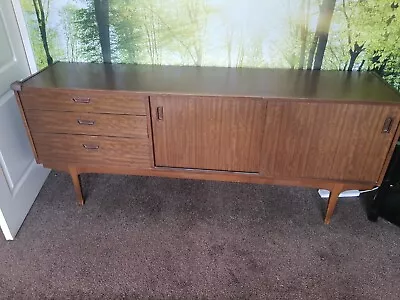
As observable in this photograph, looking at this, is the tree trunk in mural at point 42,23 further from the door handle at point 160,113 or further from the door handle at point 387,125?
the door handle at point 387,125

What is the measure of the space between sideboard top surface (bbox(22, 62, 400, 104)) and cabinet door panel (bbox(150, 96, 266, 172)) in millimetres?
51

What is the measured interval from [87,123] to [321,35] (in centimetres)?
123

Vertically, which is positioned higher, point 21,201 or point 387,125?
point 387,125

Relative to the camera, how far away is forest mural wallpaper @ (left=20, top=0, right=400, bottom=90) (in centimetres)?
163

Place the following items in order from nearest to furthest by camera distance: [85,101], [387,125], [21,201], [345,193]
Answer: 1. [387,125]
2. [85,101]
3. [21,201]
4. [345,193]

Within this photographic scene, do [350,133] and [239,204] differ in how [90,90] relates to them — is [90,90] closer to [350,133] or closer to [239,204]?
[239,204]

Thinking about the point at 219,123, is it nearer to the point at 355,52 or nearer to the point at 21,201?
the point at 355,52

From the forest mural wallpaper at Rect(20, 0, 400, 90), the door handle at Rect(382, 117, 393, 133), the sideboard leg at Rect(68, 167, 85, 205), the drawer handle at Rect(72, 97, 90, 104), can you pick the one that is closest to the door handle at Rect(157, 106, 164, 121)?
the drawer handle at Rect(72, 97, 90, 104)

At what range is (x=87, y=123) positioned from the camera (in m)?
1.55

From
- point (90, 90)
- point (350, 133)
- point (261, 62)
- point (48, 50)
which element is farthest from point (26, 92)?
point (350, 133)

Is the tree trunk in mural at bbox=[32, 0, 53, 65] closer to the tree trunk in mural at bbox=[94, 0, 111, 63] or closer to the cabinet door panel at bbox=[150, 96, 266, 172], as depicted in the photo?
the tree trunk in mural at bbox=[94, 0, 111, 63]

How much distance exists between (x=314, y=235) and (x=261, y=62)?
932 mm

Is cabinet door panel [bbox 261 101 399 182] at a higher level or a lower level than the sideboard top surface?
lower

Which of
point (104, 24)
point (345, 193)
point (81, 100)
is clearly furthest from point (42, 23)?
point (345, 193)
